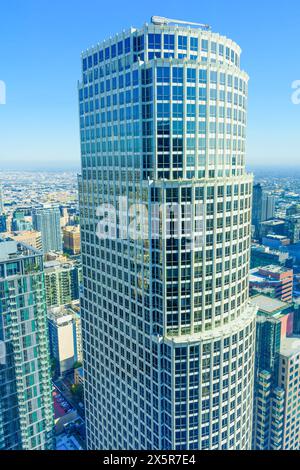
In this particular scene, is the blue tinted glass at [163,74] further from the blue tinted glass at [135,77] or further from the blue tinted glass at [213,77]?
the blue tinted glass at [213,77]

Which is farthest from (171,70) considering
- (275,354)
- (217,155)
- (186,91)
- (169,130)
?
(275,354)

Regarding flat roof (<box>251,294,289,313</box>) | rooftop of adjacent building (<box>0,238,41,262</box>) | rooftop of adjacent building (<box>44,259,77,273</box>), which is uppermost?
rooftop of adjacent building (<box>0,238,41,262</box>)

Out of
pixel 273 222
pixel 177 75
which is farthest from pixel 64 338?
pixel 273 222

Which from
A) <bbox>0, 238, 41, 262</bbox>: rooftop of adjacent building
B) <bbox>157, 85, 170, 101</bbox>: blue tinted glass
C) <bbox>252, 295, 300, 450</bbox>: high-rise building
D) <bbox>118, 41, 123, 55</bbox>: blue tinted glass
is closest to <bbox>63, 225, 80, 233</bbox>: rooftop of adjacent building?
<bbox>0, 238, 41, 262</bbox>: rooftop of adjacent building

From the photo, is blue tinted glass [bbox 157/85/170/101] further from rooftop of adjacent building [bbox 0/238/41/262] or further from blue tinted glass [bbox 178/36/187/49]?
rooftop of adjacent building [bbox 0/238/41/262]

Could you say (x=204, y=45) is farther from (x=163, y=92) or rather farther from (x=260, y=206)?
(x=260, y=206)

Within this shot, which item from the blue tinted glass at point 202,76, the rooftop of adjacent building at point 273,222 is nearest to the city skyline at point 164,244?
the blue tinted glass at point 202,76

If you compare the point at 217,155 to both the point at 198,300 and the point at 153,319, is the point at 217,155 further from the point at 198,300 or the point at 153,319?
the point at 153,319
